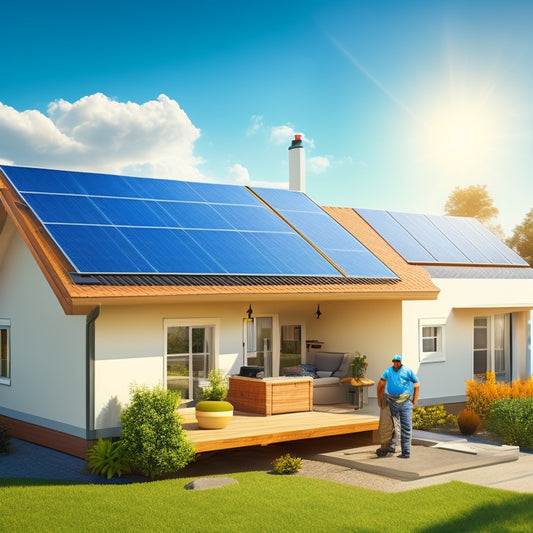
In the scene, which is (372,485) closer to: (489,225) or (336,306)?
(336,306)

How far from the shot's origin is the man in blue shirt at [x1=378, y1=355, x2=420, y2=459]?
13328 millimetres

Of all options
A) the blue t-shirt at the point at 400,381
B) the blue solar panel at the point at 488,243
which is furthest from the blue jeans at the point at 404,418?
the blue solar panel at the point at 488,243

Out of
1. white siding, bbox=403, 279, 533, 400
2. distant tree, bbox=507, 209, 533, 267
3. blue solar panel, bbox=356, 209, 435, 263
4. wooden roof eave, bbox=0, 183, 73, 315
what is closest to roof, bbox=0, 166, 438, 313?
wooden roof eave, bbox=0, 183, 73, 315

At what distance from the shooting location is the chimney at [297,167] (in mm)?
22172

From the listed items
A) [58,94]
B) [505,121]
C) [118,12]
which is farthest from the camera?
[505,121]

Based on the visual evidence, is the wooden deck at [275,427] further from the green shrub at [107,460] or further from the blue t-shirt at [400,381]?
the blue t-shirt at [400,381]

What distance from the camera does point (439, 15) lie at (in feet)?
91.1

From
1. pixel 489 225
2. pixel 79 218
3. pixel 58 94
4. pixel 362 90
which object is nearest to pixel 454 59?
pixel 362 90

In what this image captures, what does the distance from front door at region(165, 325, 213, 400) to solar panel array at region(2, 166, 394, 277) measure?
141 centimetres

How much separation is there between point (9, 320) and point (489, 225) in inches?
Answer: 2161

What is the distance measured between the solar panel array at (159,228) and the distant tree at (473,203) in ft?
161

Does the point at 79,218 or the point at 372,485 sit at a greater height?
the point at 79,218

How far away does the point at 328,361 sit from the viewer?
17.5 meters

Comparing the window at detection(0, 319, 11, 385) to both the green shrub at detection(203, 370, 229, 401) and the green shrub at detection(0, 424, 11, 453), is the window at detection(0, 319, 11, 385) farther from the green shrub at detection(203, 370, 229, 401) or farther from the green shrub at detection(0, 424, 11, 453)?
the green shrub at detection(203, 370, 229, 401)
